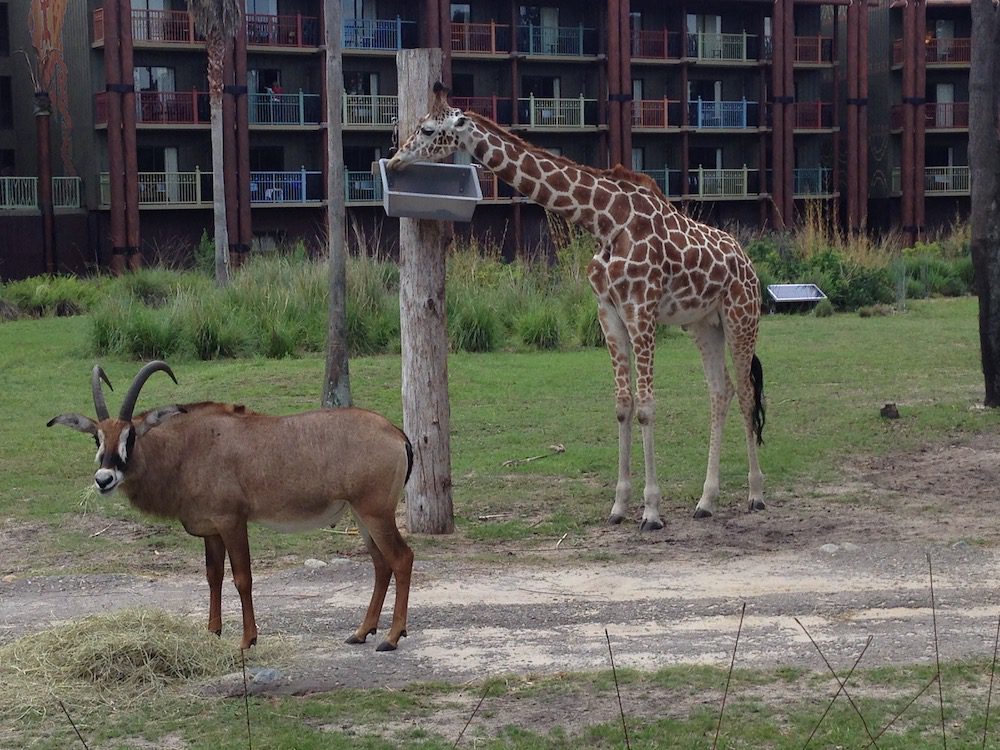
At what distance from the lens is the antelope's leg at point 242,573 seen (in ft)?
25.3

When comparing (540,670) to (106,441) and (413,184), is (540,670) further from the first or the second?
(413,184)

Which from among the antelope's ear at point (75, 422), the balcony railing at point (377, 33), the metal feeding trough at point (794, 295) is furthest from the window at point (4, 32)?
the antelope's ear at point (75, 422)

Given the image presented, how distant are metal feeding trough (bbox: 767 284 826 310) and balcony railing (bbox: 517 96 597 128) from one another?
675 inches

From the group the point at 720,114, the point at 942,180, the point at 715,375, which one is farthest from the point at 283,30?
the point at 715,375

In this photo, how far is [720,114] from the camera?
46.8m

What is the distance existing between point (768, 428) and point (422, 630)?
25.4 feet

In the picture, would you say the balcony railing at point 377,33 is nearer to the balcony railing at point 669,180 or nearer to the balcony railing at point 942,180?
the balcony railing at point 669,180

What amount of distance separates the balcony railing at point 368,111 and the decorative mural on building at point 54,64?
26.7 ft

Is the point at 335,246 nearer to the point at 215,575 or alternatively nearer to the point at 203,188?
the point at 215,575

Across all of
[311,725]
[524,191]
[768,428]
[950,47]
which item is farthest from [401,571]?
[950,47]

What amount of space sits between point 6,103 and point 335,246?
29437mm

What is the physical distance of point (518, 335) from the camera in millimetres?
22469

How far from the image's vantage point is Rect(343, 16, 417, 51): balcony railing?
4219cm

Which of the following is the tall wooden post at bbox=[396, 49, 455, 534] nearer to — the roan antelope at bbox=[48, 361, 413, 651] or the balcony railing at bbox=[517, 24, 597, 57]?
the roan antelope at bbox=[48, 361, 413, 651]
